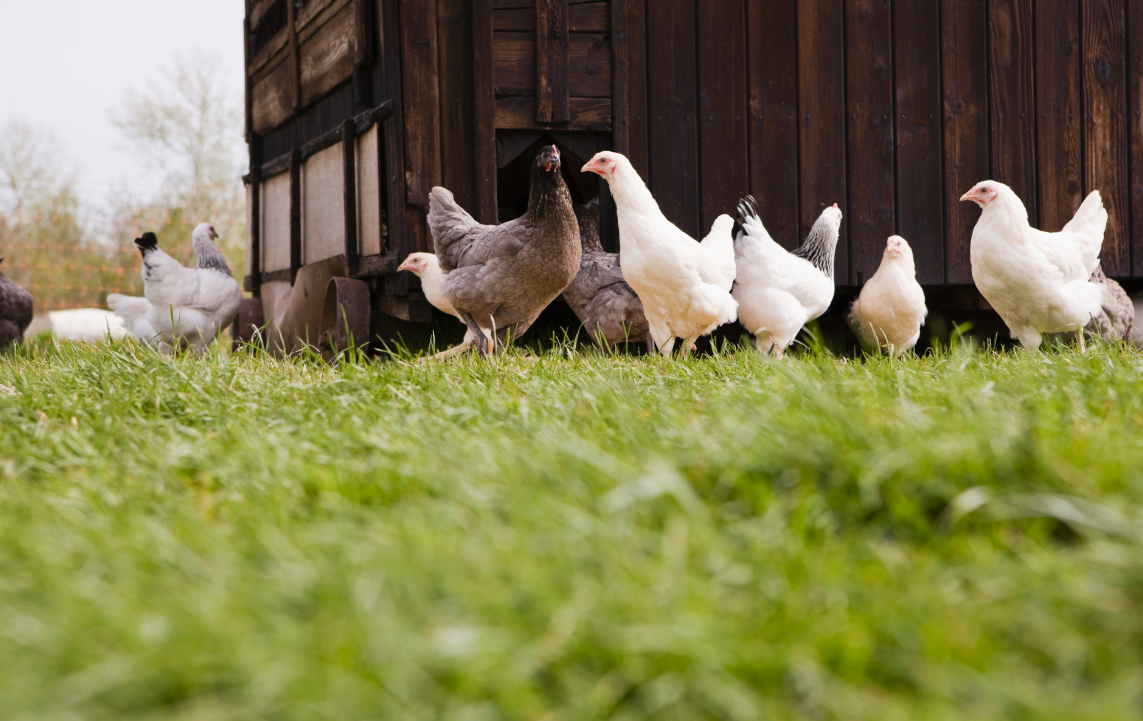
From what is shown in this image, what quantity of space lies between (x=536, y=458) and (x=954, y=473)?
2.47ft

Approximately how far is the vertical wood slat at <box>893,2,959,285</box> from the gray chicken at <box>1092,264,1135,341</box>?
1103 mm

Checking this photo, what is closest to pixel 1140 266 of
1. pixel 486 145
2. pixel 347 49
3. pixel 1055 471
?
pixel 486 145

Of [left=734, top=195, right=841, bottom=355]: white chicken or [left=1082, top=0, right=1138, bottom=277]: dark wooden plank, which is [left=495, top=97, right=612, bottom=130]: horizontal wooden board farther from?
[left=1082, top=0, right=1138, bottom=277]: dark wooden plank

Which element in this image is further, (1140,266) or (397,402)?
(1140,266)

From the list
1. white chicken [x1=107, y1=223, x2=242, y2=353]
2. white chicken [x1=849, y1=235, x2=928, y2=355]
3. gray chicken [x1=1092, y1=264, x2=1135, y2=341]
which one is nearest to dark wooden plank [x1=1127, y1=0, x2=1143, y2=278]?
gray chicken [x1=1092, y1=264, x2=1135, y2=341]

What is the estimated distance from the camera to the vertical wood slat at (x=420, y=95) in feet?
18.9

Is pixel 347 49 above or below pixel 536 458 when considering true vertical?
above

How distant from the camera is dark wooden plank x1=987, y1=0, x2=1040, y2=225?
657cm

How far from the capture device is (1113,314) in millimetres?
5586

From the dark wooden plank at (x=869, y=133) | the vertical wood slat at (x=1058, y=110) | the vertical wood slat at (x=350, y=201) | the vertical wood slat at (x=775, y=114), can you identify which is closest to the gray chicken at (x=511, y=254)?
the vertical wood slat at (x=350, y=201)

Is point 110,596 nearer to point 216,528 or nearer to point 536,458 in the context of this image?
point 216,528

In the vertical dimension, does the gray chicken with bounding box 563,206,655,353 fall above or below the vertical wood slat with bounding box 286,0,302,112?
below

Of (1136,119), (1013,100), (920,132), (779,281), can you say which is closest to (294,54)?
(779,281)

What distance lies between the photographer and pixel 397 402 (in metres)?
2.78
